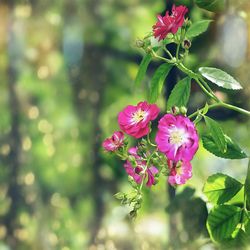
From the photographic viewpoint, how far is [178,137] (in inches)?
41.9

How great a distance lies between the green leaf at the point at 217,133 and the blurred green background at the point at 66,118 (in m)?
0.59

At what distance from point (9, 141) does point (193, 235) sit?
0.62m

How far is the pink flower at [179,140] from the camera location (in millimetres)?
1059

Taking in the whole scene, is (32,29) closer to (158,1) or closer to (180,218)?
(158,1)

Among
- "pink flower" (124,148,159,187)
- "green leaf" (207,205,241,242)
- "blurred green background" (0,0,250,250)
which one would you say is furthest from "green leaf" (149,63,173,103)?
"blurred green background" (0,0,250,250)

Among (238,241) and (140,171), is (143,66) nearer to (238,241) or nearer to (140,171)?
(140,171)

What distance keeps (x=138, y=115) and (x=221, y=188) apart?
0.66 feet

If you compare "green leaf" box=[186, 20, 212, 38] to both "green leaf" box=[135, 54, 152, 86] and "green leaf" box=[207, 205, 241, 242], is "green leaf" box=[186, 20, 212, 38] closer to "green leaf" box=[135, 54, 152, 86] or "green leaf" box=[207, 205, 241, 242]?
"green leaf" box=[135, 54, 152, 86]

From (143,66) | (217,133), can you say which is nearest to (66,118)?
(143,66)

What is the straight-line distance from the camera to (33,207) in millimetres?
1862

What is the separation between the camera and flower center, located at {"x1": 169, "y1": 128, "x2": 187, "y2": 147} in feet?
3.48

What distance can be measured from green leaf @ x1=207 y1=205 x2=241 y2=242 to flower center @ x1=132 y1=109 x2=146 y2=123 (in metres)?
0.21

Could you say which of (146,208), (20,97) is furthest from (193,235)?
(20,97)

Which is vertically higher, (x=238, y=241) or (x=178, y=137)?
(x=178, y=137)
